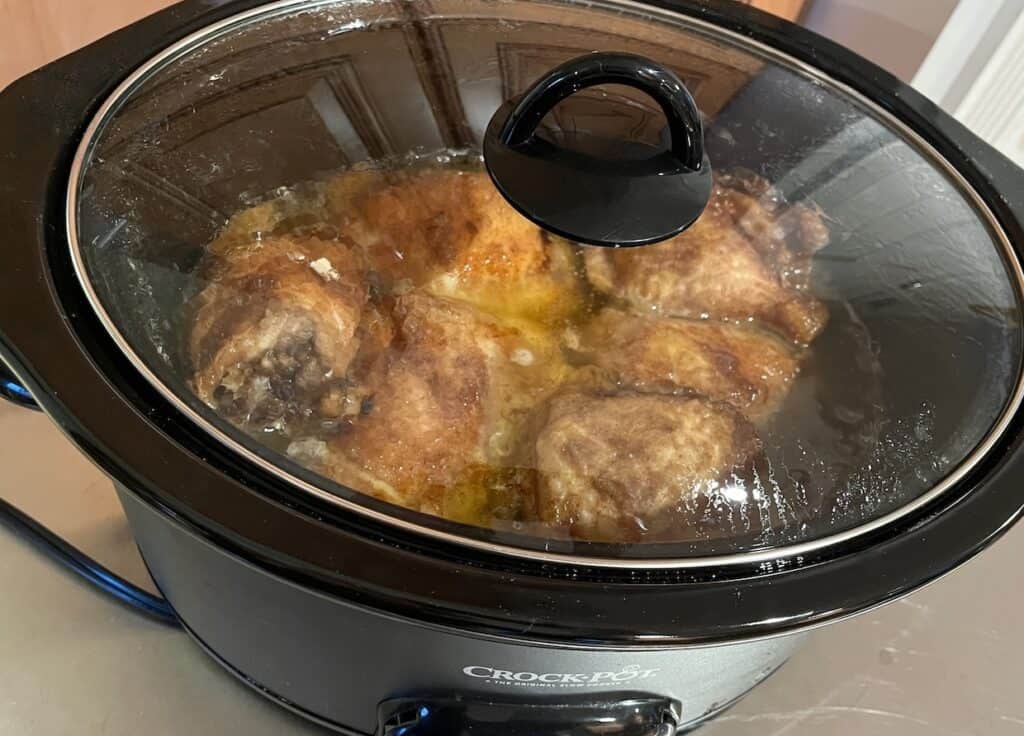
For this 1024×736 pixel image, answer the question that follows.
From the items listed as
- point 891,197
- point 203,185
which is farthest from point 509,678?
point 891,197

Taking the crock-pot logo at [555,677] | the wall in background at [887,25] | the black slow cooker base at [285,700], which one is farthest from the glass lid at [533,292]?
the wall in background at [887,25]

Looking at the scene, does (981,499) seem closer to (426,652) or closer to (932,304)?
(932,304)

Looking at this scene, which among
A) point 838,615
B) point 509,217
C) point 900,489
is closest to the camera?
point 838,615

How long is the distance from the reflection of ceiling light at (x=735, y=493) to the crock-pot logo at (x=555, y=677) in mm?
142

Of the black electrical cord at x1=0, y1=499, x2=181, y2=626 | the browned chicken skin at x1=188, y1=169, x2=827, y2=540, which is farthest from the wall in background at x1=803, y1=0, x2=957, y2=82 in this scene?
the black electrical cord at x1=0, y1=499, x2=181, y2=626

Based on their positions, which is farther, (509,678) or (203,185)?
(203,185)

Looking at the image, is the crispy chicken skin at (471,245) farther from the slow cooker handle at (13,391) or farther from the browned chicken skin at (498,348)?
the slow cooker handle at (13,391)

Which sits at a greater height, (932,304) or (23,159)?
(932,304)

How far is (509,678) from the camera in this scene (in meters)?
0.66

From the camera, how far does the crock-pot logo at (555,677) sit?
2.14ft

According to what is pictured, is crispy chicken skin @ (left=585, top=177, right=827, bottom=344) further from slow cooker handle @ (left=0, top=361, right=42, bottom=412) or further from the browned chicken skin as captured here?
slow cooker handle @ (left=0, top=361, right=42, bottom=412)

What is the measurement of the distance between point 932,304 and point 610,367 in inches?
12.9

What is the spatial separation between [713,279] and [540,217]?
0.22 m

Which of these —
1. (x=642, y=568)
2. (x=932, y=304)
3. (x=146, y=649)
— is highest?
(x=932, y=304)
